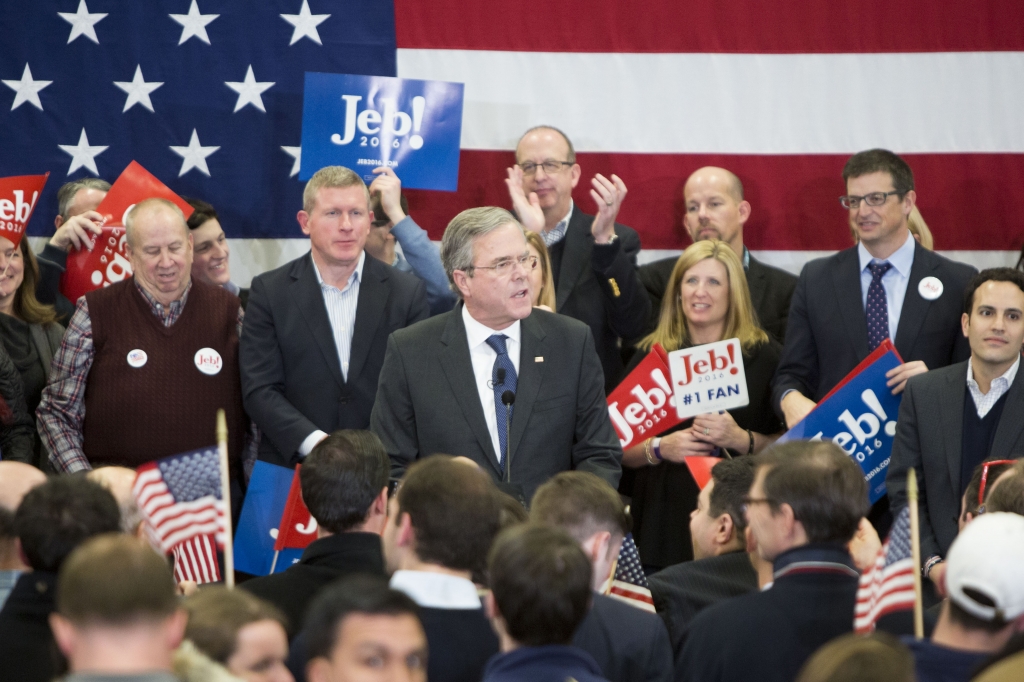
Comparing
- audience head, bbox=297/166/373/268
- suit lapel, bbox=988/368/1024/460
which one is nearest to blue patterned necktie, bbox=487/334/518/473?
audience head, bbox=297/166/373/268

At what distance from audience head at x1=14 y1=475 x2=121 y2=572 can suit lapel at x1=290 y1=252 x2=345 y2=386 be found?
7.16ft

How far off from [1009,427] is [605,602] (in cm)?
229

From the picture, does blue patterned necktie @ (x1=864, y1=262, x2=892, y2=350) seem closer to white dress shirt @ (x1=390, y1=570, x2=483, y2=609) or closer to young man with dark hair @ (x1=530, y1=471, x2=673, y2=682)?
young man with dark hair @ (x1=530, y1=471, x2=673, y2=682)

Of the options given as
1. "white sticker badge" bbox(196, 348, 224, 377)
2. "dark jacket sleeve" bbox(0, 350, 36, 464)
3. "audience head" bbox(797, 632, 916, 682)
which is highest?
"white sticker badge" bbox(196, 348, 224, 377)

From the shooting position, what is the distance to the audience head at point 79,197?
5773 millimetres

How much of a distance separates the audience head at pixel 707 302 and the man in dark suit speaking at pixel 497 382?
129 centimetres

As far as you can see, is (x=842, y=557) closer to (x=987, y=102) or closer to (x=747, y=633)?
(x=747, y=633)

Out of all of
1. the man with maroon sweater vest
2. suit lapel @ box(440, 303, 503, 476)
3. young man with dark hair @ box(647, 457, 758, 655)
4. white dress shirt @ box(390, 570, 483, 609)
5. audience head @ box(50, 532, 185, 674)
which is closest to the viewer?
audience head @ box(50, 532, 185, 674)

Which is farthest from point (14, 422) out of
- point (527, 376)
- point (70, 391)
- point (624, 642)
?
point (624, 642)

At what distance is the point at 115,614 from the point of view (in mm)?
1979

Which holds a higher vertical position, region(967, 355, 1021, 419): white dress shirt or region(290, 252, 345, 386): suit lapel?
region(290, 252, 345, 386): suit lapel

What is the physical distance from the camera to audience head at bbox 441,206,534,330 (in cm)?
406

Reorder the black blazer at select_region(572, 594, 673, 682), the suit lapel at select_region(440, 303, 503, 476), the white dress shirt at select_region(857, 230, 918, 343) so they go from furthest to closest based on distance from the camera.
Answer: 1. the white dress shirt at select_region(857, 230, 918, 343)
2. the suit lapel at select_region(440, 303, 503, 476)
3. the black blazer at select_region(572, 594, 673, 682)

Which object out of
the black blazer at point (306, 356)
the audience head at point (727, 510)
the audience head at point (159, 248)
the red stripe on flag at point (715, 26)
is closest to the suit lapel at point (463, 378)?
the audience head at point (727, 510)
